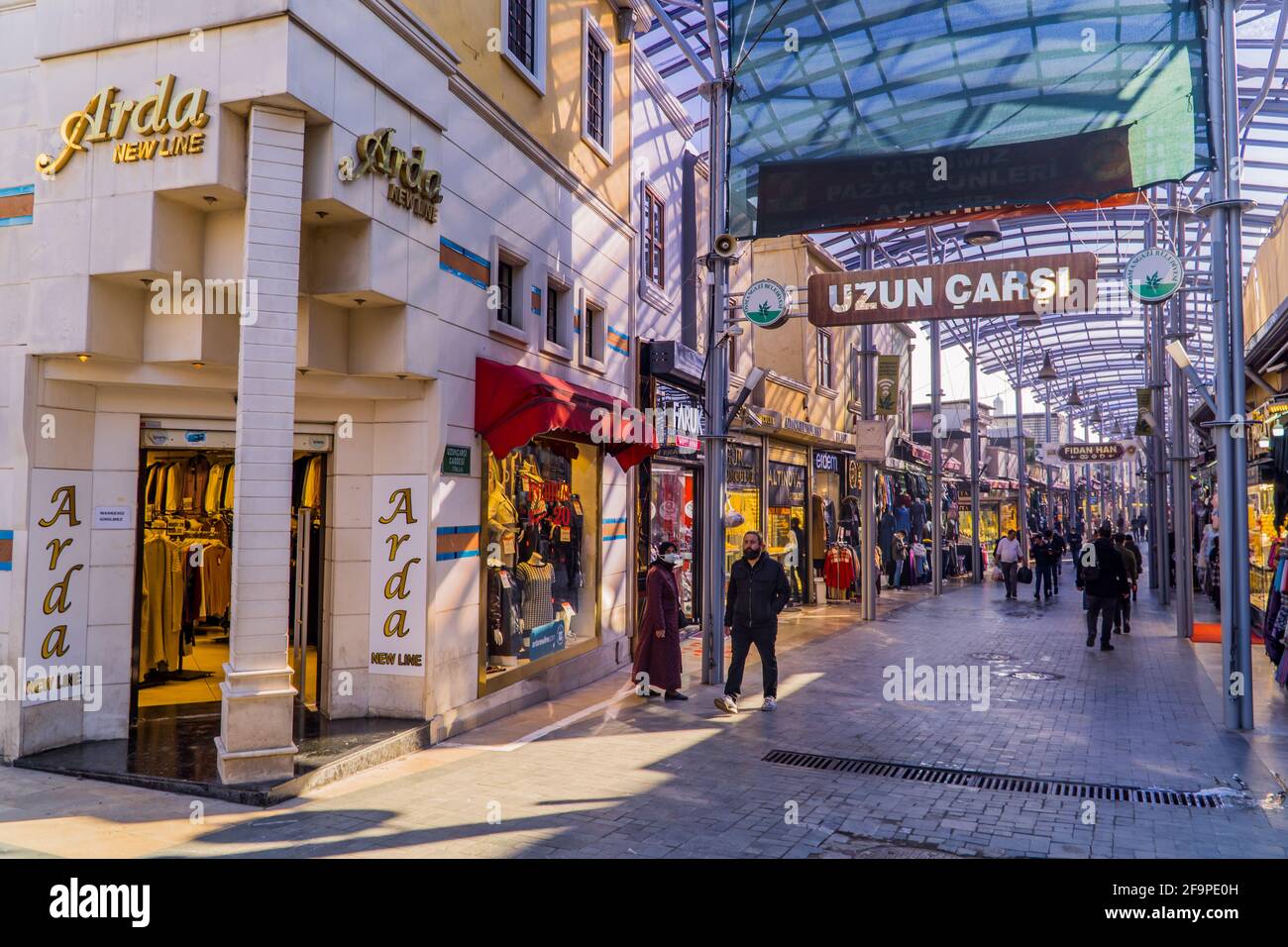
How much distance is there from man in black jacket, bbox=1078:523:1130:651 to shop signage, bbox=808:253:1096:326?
5206mm

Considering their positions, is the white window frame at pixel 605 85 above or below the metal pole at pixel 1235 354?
above

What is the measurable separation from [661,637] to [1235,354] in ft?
22.5

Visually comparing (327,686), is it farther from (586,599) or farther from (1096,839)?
(1096,839)

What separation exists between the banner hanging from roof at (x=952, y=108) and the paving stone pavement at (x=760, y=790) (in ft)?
19.8

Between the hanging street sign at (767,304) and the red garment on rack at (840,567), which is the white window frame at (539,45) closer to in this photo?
the hanging street sign at (767,304)

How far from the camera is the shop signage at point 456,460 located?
866cm

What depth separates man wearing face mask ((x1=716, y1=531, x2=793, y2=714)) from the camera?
32.4 ft

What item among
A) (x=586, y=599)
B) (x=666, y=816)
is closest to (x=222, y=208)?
(x=666, y=816)

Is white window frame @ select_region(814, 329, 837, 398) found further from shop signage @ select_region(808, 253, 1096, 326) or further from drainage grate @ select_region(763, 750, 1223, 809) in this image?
drainage grate @ select_region(763, 750, 1223, 809)

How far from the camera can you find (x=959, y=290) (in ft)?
35.6

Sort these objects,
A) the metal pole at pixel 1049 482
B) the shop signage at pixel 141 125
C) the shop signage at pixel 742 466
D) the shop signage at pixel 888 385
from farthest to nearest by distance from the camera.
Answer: the metal pole at pixel 1049 482 < the shop signage at pixel 888 385 < the shop signage at pixel 742 466 < the shop signage at pixel 141 125

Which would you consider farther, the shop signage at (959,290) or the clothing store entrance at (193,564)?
the shop signage at (959,290)

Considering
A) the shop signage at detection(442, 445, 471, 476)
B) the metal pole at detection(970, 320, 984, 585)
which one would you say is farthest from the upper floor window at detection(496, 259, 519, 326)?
the metal pole at detection(970, 320, 984, 585)

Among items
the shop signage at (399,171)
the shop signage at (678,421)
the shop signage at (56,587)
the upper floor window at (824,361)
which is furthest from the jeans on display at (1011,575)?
the shop signage at (56,587)
